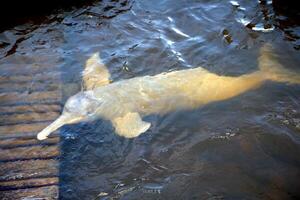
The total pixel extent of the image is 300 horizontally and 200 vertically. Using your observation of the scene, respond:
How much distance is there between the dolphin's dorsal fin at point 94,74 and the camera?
6.37 metres

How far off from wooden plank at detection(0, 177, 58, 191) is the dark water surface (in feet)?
0.56

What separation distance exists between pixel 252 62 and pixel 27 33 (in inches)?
189

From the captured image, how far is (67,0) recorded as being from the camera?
8758 millimetres

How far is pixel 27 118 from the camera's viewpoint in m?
5.61

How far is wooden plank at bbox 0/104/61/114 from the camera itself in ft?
18.8

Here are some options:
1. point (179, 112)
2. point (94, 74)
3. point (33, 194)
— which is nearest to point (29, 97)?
point (94, 74)

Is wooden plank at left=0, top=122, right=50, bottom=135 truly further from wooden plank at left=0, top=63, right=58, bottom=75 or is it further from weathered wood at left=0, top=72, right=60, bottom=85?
wooden plank at left=0, top=63, right=58, bottom=75

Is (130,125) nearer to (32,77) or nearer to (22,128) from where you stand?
(22,128)

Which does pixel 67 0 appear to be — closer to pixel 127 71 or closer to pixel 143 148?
pixel 127 71

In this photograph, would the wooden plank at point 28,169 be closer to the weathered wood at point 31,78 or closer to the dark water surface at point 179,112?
the dark water surface at point 179,112

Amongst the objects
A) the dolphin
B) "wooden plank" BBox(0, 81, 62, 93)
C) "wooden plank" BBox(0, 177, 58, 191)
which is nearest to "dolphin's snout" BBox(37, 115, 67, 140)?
the dolphin

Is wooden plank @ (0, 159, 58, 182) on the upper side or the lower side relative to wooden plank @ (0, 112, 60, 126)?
lower

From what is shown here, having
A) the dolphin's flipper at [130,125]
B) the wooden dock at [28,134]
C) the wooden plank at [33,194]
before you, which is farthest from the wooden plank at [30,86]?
the wooden plank at [33,194]

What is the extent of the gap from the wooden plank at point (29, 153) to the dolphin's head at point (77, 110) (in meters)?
0.29
